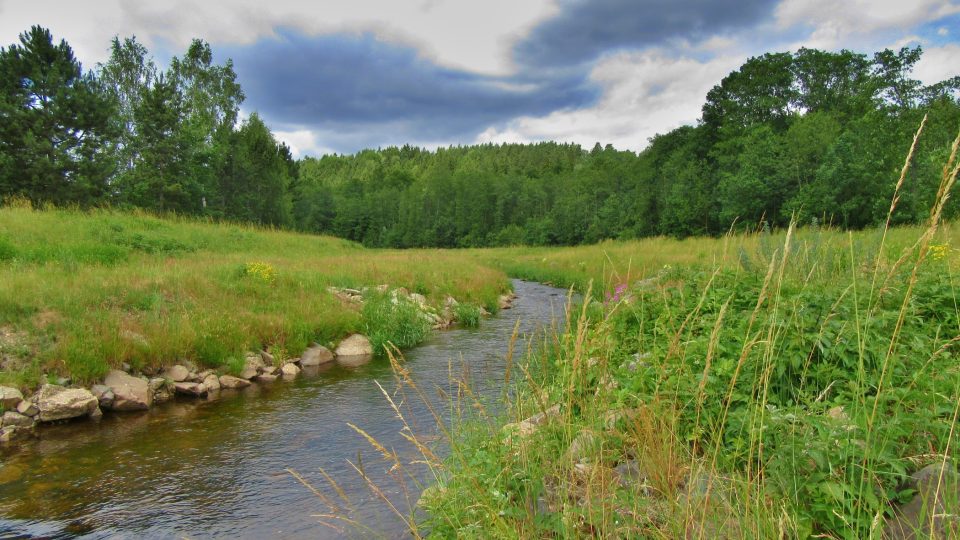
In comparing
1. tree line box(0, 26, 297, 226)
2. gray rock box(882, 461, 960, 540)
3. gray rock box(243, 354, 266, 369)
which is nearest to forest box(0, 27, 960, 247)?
tree line box(0, 26, 297, 226)

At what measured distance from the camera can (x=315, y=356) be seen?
444 inches

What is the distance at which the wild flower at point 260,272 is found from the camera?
1402 centimetres

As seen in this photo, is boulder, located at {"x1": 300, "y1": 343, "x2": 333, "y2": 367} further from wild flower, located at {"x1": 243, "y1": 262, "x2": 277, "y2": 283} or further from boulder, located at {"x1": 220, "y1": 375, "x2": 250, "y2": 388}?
wild flower, located at {"x1": 243, "y1": 262, "x2": 277, "y2": 283}

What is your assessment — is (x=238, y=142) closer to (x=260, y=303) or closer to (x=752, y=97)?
(x=260, y=303)

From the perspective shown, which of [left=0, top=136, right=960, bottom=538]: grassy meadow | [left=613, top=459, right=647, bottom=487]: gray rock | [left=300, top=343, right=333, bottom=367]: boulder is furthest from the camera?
[left=300, top=343, right=333, bottom=367]: boulder

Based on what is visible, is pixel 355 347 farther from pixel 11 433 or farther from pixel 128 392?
pixel 11 433

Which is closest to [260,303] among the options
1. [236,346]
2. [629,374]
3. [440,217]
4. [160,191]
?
[236,346]

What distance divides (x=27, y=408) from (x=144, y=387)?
1.47m

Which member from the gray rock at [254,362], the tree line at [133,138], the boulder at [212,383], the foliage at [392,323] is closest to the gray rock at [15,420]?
the boulder at [212,383]

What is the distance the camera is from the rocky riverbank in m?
7.29

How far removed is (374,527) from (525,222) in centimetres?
8919

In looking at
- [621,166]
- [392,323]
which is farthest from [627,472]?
[621,166]

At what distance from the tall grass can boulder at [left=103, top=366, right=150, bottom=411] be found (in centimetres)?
666

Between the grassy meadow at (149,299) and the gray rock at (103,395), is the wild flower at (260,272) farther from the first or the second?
the gray rock at (103,395)
